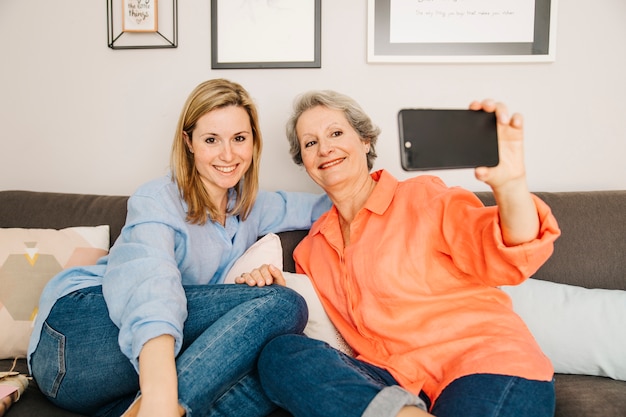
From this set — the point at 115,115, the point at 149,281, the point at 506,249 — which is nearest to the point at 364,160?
the point at 506,249

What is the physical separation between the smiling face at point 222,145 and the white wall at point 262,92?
0.47 meters

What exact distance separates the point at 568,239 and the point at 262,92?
1.20 meters

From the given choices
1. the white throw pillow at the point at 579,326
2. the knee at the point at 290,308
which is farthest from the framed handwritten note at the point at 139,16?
the white throw pillow at the point at 579,326

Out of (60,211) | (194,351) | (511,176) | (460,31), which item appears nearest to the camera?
(511,176)

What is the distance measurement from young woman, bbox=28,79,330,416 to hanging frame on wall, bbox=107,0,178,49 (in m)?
0.64

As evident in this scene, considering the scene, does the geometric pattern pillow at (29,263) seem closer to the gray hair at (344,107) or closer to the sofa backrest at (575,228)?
the sofa backrest at (575,228)

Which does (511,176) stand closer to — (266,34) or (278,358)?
(278,358)

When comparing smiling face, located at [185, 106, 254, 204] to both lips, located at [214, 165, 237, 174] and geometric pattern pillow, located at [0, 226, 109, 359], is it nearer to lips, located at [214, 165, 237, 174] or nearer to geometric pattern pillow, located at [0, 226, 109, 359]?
lips, located at [214, 165, 237, 174]

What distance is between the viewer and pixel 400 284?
1.18 m

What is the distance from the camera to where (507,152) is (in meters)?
0.88

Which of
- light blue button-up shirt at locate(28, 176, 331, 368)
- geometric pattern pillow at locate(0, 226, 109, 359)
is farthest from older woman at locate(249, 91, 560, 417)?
geometric pattern pillow at locate(0, 226, 109, 359)

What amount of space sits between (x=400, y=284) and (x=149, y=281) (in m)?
0.60

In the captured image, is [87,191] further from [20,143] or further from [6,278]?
[6,278]

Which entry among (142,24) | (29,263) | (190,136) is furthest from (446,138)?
(142,24)
